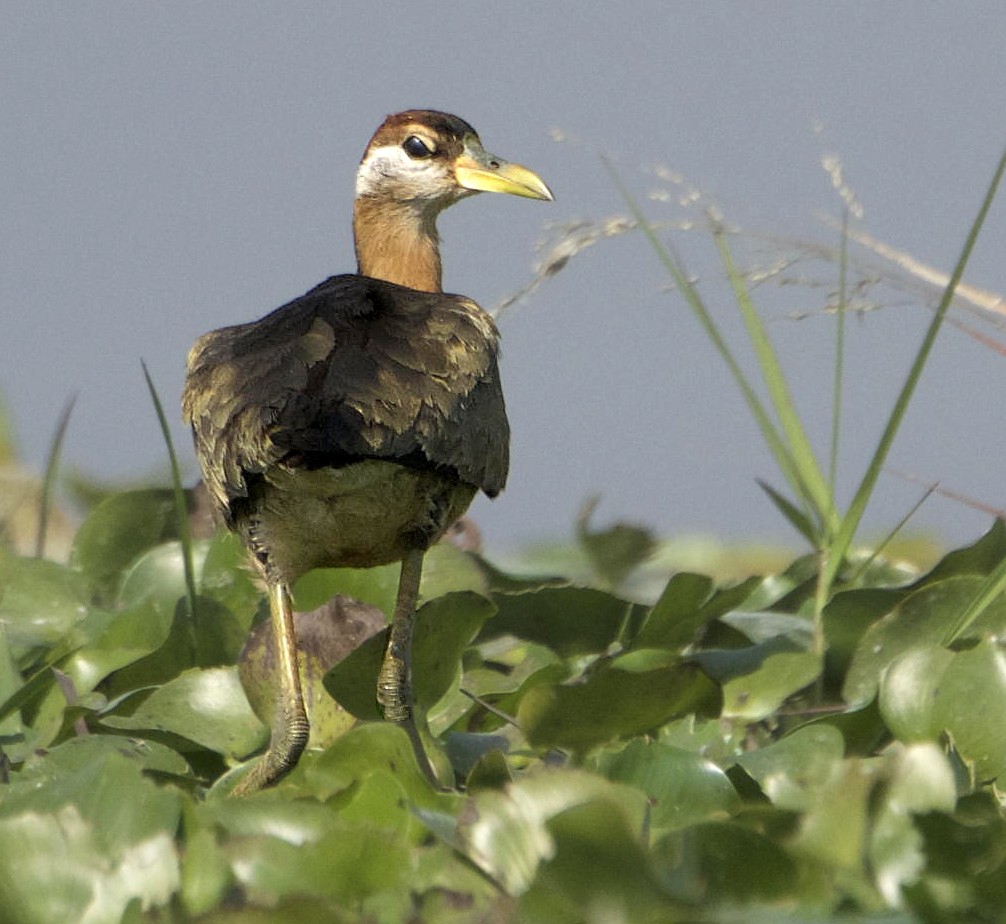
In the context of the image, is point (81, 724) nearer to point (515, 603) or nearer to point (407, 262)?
point (515, 603)

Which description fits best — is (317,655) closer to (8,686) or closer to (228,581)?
(228,581)

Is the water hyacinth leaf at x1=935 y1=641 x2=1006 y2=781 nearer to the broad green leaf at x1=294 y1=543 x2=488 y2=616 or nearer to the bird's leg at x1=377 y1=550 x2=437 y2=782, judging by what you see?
the bird's leg at x1=377 y1=550 x2=437 y2=782

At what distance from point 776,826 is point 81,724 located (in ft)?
5.32

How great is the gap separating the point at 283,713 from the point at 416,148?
2.28 meters

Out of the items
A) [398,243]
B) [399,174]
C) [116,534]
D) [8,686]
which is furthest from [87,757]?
[399,174]

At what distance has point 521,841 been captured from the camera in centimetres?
230

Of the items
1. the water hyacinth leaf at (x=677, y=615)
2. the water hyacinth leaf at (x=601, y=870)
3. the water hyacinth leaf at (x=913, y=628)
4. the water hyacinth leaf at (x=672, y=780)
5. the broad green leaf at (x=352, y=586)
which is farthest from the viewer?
the broad green leaf at (x=352, y=586)

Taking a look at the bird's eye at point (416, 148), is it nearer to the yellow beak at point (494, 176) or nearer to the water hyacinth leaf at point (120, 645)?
the yellow beak at point (494, 176)

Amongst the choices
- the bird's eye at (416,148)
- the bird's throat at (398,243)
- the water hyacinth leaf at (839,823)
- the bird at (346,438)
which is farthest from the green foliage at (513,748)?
the bird's eye at (416,148)

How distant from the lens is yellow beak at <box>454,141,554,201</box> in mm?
5234

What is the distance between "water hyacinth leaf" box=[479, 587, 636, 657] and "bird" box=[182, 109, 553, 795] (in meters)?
0.29

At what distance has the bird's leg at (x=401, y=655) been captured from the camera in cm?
364

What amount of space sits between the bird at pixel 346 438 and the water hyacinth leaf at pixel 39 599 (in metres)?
0.58

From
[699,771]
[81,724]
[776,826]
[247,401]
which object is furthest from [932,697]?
[81,724]
